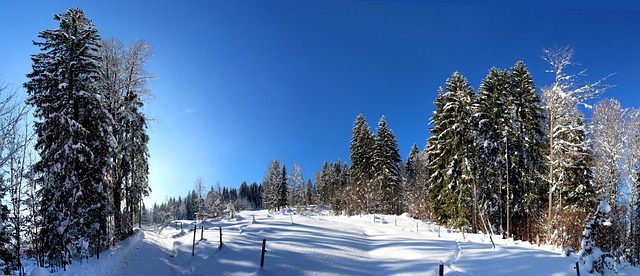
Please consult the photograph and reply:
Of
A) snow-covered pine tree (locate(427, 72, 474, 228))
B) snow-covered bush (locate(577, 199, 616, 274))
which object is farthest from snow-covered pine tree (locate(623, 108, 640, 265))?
snow-covered bush (locate(577, 199, 616, 274))

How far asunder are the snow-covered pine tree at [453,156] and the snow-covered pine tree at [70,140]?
955 inches

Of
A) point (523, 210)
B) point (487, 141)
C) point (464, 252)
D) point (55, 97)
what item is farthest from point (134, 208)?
point (523, 210)

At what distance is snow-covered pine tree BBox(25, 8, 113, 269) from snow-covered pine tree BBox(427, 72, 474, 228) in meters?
24.3

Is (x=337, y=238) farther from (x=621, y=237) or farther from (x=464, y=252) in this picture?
(x=621, y=237)

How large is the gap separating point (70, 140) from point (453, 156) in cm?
2612

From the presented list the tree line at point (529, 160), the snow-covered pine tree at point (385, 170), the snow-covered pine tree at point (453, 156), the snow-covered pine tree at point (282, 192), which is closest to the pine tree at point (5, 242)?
the tree line at point (529, 160)

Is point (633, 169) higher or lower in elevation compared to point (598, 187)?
higher

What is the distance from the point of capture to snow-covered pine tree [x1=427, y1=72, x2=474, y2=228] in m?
25.9

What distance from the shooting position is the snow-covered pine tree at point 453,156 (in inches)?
1019

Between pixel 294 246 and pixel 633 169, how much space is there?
71.8 feet

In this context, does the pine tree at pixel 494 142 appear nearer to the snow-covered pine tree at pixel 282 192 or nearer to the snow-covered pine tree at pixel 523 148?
the snow-covered pine tree at pixel 523 148

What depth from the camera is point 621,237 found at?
2156cm

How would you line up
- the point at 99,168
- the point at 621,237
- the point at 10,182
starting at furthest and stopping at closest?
1. the point at 621,237
2. the point at 99,168
3. the point at 10,182

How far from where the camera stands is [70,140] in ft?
45.9
